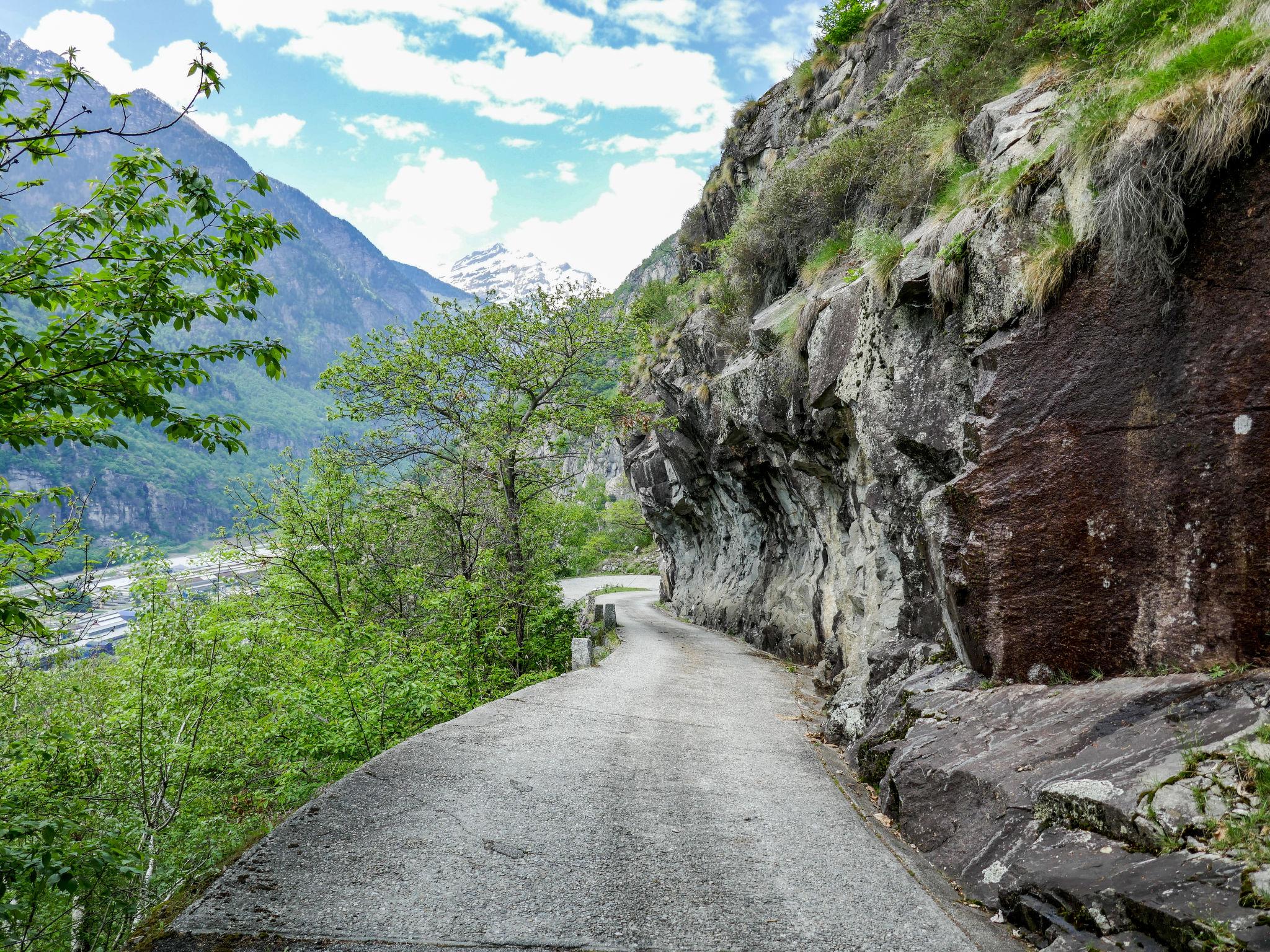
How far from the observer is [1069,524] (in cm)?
534

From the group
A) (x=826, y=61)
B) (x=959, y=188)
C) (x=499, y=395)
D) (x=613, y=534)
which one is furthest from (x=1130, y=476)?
(x=613, y=534)

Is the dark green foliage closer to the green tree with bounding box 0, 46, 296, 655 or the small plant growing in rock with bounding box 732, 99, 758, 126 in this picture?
the small plant growing in rock with bounding box 732, 99, 758, 126

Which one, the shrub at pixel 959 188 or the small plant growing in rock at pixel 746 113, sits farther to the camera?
the small plant growing in rock at pixel 746 113

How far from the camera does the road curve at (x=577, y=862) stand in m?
3.67

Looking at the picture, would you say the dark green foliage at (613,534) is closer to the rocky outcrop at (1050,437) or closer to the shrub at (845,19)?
the shrub at (845,19)

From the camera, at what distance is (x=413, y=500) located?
48.2 feet

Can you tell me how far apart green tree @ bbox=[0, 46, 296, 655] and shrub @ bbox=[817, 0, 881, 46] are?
66.1 feet

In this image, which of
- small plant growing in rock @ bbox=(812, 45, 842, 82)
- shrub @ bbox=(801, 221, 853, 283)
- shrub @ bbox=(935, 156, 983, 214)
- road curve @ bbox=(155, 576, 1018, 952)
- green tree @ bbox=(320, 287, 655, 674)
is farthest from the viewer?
small plant growing in rock @ bbox=(812, 45, 842, 82)

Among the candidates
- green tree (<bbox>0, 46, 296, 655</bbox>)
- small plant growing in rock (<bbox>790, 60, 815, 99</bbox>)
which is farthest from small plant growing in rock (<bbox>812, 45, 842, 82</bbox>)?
green tree (<bbox>0, 46, 296, 655</bbox>)

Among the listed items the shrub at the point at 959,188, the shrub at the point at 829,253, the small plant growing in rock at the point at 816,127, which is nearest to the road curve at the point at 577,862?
the shrub at the point at 959,188

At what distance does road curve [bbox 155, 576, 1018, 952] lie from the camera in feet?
12.0

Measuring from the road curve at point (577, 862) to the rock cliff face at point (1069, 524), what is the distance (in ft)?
2.40

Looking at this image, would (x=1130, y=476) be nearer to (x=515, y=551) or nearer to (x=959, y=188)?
(x=959, y=188)

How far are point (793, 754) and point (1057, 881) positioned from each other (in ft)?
14.2
